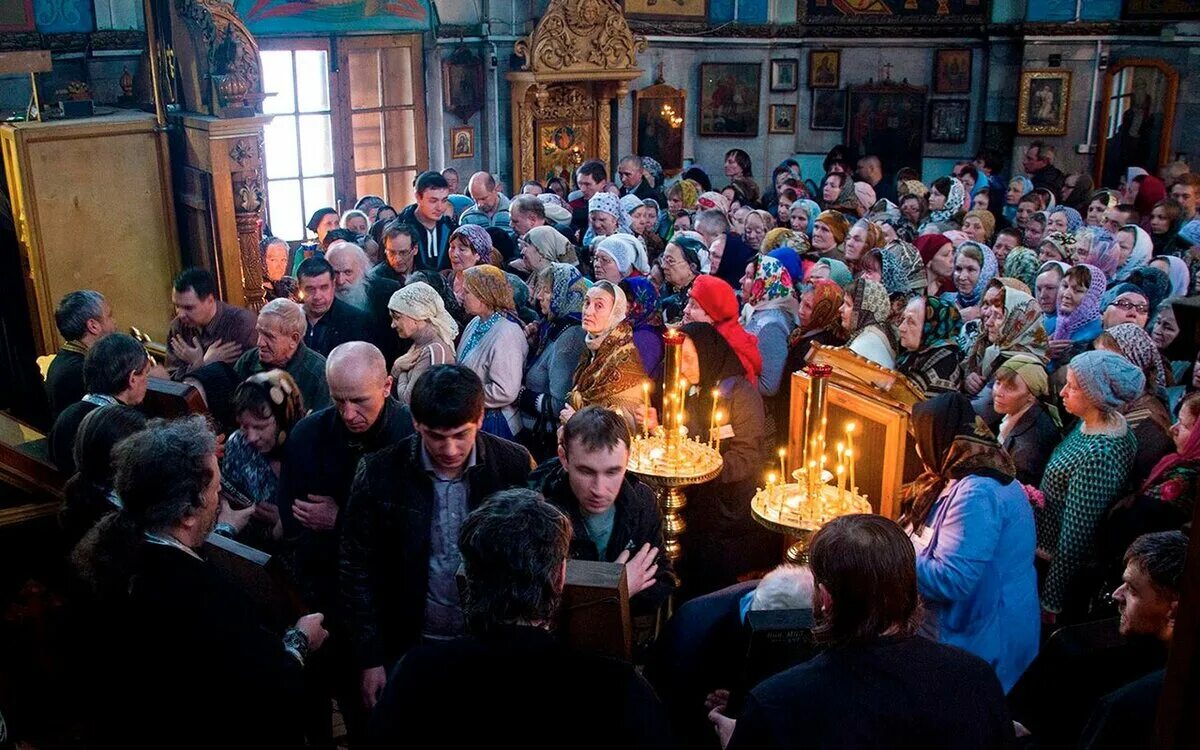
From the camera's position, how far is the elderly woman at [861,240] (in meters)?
8.07

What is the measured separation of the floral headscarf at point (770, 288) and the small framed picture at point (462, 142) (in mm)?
6441

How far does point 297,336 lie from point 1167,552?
11.7ft

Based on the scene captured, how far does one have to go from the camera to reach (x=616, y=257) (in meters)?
→ 7.29

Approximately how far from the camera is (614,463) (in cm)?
338

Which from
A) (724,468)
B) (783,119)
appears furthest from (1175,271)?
(783,119)

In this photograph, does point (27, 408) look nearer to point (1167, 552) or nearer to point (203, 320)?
point (203, 320)

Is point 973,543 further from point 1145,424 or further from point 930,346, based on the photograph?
point 930,346

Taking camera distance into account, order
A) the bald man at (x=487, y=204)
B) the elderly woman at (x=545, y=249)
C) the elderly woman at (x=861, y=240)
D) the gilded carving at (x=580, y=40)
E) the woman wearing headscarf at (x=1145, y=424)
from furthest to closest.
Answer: the gilded carving at (x=580, y=40)
the bald man at (x=487, y=204)
the elderly woman at (x=861, y=240)
the elderly woman at (x=545, y=249)
the woman wearing headscarf at (x=1145, y=424)

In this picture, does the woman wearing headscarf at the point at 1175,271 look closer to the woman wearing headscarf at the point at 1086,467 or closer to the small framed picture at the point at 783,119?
the woman wearing headscarf at the point at 1086,467

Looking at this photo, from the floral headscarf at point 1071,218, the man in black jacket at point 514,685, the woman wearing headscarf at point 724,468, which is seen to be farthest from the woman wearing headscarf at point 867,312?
the floral headscarf at point 1071,218

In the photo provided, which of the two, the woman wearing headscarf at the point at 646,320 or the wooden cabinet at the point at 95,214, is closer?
the woman wearing headscarf at the point at 646,320

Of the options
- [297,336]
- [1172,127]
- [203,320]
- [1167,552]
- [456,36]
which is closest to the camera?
[1167,552]

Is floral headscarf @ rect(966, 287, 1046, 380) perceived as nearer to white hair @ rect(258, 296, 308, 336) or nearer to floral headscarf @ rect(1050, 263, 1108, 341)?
floral headscarf @ rect(1050, 263, 1108, 341)

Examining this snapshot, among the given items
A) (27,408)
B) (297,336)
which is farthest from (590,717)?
(27,408)
